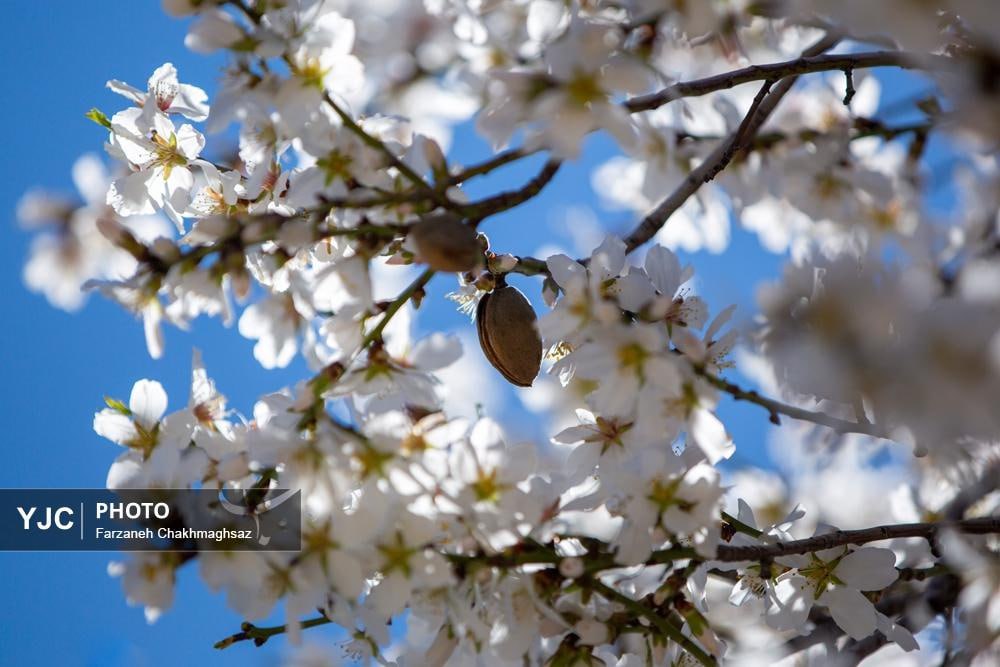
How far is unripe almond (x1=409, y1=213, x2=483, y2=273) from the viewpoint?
852 millimetres

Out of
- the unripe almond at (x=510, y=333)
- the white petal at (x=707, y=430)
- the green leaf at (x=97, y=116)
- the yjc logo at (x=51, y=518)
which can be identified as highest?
the green leaf at (x=97, y=116)

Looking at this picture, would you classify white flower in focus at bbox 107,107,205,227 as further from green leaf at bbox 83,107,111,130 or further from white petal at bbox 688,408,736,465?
white petal at bbox 688,408,736,465

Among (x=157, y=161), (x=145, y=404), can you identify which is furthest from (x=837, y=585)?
(x=157, y=161)

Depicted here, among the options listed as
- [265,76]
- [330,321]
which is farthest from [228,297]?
[265,76]

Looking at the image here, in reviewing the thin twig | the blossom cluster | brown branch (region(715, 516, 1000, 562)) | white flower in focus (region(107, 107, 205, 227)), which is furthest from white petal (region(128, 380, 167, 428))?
brown branch (region(715, 516, 1000, 562))

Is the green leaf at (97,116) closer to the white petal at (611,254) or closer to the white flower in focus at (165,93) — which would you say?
the white flower in focus at (165,93)

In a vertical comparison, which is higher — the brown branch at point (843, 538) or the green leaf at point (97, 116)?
the green leaf at point (97, 116)

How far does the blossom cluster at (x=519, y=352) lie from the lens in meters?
0.72

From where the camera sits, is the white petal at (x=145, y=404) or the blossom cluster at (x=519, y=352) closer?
the blossom cluster at (x=519, y=352)

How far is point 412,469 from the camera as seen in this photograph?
2.83 feet

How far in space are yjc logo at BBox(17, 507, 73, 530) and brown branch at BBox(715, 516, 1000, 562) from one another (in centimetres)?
78

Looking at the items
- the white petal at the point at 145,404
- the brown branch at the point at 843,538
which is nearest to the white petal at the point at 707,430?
the brown branch at the point at 843,538

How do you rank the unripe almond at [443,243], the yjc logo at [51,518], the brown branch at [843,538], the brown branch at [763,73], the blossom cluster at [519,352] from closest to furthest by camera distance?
the blossom cluster at [519,352]
the unripe almond at [443,243]
the brown branch at [843,538]
the brown branch at [763,73]
the yjc logo at [51,518]

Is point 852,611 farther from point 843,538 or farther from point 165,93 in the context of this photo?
point 165,93
